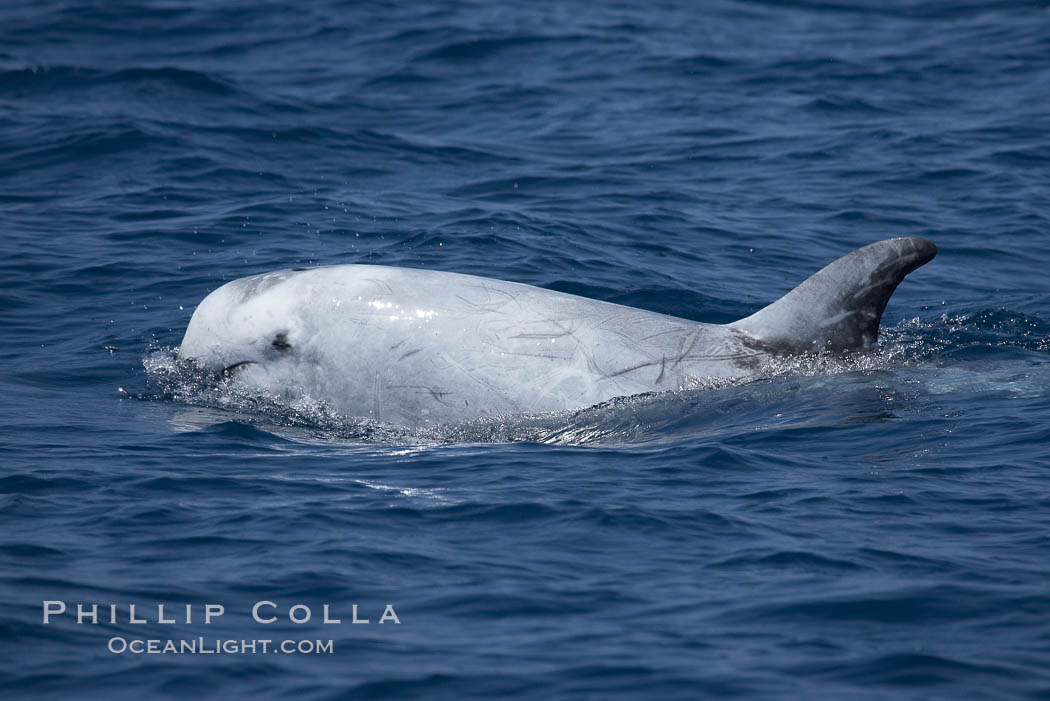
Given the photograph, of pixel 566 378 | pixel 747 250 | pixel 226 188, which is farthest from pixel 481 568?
pixel 226 188

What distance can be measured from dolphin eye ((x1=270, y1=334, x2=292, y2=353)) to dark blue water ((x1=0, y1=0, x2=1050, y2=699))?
562 mm

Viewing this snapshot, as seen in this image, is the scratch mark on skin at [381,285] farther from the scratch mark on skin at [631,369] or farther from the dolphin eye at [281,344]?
the scratch mark on skin at [631,369]

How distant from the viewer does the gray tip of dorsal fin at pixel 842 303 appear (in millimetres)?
10602

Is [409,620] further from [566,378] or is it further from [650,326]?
[650,326]

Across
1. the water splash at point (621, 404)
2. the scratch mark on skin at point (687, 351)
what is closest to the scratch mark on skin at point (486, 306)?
the water splash at point (621, 404)

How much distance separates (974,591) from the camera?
25.0ft

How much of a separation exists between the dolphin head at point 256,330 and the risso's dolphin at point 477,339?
12mm

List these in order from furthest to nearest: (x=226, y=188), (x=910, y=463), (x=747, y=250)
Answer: (x=226, y=188) → (x=747, y=250) → (x=910, y=463)

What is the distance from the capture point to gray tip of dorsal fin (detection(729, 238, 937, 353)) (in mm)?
10602

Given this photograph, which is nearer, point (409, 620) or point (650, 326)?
point (409, 620)

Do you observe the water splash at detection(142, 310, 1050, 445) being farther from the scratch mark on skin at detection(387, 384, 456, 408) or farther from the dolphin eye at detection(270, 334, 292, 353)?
the dolphin eye at detection(270, 334, 292, 353)

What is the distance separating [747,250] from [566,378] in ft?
24.7

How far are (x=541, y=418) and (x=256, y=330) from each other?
258 centimetres

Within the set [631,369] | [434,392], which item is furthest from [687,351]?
[434,392]
